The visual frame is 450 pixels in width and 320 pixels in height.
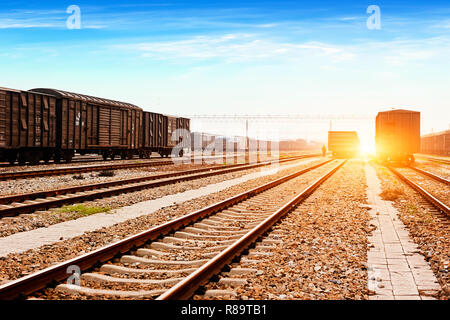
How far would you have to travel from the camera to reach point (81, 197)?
1161 centimetres

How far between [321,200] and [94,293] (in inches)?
371

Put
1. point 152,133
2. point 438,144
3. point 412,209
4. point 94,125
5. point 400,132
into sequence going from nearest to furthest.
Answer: point 412,209 < point 94,125 < point 400,132 < point 152,133 < point 438,144

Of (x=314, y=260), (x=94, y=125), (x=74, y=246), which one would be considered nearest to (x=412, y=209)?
(x=314, y=260)

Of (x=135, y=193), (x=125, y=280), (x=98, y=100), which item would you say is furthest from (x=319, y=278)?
(x=98, y=100)

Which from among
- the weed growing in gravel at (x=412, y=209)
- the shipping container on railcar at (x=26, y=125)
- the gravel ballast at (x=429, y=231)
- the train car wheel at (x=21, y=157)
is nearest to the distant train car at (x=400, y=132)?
the gravel ballast at (x=429, y=231)

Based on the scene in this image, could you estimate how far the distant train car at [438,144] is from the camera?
245ft

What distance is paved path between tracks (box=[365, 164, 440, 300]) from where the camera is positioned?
16.1 feet

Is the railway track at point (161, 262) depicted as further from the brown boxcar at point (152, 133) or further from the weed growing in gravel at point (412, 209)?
the brown boxcar at point (152, 133)

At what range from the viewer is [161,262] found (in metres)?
5.95

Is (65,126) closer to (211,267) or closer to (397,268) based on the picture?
(211,267)

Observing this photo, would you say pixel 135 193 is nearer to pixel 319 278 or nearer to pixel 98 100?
pixel 319 278

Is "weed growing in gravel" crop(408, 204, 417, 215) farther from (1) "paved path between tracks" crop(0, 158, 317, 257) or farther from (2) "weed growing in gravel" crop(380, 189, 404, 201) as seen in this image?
(1) "paved path between tracks" crop(0, 158, 317, 257)

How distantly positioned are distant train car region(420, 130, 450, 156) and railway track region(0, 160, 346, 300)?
243 feet

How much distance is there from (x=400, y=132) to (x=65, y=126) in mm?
23772
